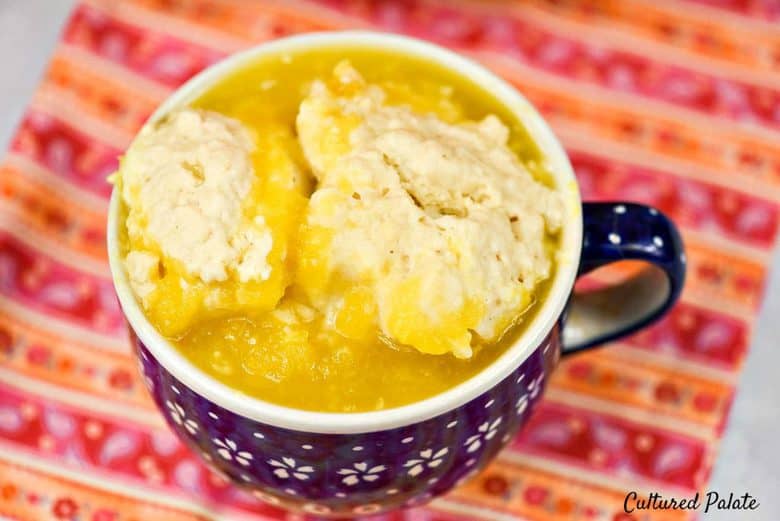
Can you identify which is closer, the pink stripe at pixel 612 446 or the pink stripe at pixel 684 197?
the pink stripe at pixel 612 446

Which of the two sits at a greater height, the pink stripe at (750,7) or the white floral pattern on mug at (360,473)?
the pink stripe at (750,7)

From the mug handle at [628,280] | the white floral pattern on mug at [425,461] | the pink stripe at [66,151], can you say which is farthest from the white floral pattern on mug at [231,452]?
the pink stripe at [66,151]

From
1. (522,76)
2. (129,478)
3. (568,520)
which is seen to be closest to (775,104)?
(522,76)

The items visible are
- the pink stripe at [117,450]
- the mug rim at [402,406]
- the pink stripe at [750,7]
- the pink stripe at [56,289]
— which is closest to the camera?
the mug rim at [402,406]

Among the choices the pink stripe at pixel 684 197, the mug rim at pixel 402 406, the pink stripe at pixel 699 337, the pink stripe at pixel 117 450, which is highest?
the mug rim at pixel 402 406

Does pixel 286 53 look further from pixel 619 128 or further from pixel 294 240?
pixel 619 128

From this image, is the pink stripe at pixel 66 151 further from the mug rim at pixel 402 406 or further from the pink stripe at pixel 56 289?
the mug rim at pixel 402 406

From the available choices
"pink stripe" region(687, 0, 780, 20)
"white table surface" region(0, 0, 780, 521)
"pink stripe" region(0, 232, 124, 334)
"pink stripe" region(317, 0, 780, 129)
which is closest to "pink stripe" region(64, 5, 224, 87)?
"white table surface" region(0, 0, 780, 521)

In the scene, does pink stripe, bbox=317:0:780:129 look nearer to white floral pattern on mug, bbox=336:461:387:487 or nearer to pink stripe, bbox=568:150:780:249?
pink stripe, bbox=568:150:780:249
